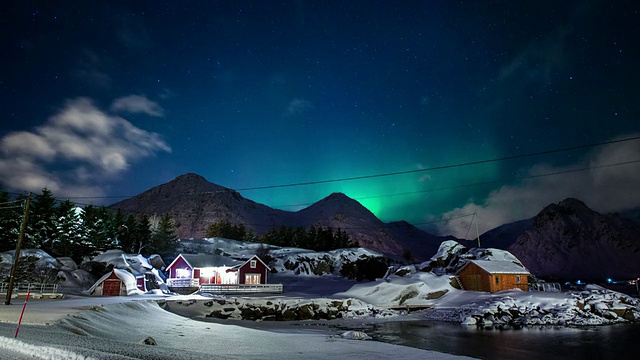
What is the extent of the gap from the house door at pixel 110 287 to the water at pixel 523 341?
35894mm

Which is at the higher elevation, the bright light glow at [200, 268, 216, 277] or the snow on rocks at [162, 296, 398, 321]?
the bright light glow at [200, 268, 216, 277]

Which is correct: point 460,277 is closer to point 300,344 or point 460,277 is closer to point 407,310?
point 407,310

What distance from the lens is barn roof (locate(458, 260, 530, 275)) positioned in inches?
2174

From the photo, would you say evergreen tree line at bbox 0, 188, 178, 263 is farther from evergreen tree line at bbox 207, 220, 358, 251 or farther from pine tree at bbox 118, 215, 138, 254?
evergreen tree line at bbox 207, 220, 358, 251

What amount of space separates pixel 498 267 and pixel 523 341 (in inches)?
1169

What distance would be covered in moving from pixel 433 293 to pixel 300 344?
41050mm

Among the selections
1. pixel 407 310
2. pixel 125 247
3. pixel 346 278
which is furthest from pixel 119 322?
pixel 125 247

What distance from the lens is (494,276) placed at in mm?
55094

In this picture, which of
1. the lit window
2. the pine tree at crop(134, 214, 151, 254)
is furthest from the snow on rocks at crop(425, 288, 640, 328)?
the pine tree at crop(134, 214, 151, 254)

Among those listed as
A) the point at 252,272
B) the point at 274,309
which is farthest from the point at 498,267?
the point at 252,272

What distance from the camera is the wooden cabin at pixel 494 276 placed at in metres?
55.0

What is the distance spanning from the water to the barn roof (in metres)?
17.1

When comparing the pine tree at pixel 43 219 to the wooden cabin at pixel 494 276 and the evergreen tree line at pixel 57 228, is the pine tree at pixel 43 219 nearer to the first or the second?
the evergreen tree line at pixel 57 228

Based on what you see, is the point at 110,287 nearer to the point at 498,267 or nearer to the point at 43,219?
the point at 43,219
